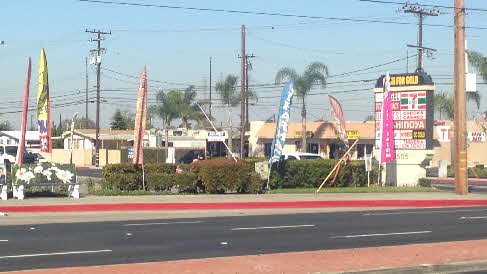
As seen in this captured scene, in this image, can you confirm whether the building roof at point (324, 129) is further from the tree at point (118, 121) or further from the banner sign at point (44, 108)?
the tree at point (118, 121)

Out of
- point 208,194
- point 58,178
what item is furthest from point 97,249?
point 208,194

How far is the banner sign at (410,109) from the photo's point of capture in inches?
1411

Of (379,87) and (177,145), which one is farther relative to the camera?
(177,145)

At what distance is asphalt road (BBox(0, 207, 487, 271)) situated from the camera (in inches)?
538

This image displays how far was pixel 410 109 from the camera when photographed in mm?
36375

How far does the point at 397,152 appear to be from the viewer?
36.5 m

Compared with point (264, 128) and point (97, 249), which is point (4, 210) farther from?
point (264, 128)

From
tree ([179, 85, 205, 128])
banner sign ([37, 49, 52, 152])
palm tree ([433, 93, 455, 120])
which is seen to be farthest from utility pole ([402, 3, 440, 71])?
banner sign ([37, 49, 52, 152])

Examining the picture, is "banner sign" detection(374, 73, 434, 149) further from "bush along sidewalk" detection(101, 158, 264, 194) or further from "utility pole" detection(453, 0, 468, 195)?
"bush along sidewalk" detection(101, 158, 264, 194)

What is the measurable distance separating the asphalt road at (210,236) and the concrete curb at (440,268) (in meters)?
3.23

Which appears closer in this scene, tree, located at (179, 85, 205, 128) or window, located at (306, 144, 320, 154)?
window, located at (306, 144, 320, 154)

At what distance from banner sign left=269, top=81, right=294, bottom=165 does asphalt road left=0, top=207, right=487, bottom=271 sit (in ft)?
23.5

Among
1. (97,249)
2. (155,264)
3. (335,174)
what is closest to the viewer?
(155,264)

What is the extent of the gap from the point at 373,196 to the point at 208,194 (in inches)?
256
